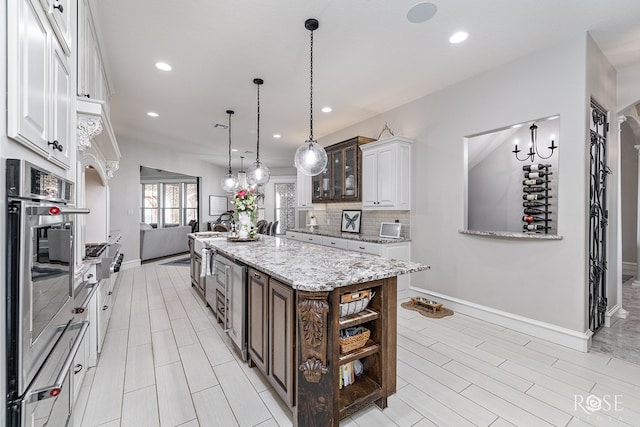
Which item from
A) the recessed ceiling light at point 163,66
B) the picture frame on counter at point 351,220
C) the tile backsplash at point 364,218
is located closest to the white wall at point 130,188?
the recessed ceiling light at point 163,66

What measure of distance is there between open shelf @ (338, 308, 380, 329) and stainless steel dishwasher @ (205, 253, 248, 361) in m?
0.93

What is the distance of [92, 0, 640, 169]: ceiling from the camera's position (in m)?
2.21

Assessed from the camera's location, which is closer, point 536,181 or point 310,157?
point 310,157

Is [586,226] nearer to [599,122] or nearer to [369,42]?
[599,122]

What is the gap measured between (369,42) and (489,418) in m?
3.10

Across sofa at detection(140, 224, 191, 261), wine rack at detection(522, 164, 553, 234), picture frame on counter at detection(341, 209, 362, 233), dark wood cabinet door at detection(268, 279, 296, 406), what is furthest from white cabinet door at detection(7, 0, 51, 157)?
sofa at detection(140, 224, 191, 261)

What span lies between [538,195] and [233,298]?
13.2 feet

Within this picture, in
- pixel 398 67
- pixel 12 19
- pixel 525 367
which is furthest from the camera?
pixel 398 67

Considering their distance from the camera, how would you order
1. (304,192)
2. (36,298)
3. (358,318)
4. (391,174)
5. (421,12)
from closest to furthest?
(36,298)
(358,318)
(421,12)
(391,174)
(304,192)

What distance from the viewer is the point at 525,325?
112 inches

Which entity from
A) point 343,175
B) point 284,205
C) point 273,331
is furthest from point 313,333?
point 284,205

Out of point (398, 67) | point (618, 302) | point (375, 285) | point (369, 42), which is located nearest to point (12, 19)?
point (375, 285)

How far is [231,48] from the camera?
9.00 ft

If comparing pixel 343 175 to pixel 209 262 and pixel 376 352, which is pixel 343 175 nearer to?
pixel 209 262
